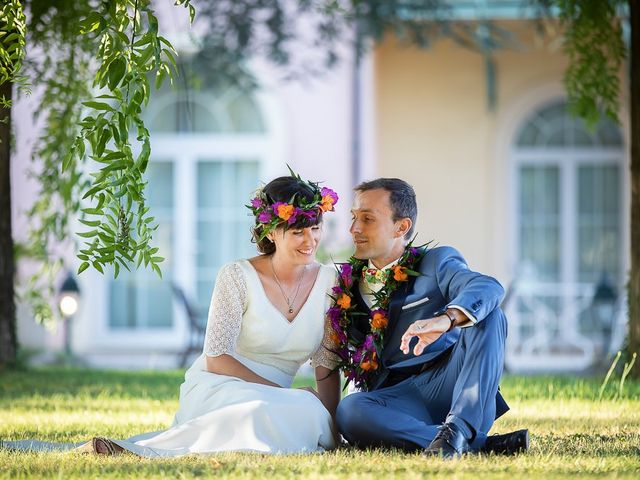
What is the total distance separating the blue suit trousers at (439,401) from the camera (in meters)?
5.20

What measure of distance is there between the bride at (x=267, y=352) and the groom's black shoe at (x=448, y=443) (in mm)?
572

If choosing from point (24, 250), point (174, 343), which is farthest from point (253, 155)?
point (24, 250)

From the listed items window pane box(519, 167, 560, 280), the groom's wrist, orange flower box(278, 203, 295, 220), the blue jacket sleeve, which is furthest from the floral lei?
window pane box(519, 167, 560, 280)

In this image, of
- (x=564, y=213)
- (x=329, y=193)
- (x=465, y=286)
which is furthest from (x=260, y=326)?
(x=564, y=213)

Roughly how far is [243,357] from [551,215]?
1132cm

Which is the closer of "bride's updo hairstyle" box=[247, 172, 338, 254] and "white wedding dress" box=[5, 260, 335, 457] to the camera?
"white wedding dress" box=[5, 260, 335, 457]

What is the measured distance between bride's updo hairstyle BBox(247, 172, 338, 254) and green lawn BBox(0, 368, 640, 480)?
1002 millimetres

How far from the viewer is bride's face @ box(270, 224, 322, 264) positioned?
568cm

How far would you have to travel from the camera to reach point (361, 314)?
578 cm

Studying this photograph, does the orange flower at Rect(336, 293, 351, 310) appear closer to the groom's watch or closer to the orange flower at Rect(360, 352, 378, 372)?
the orange flower at Rect(360, 352, 378, 372)

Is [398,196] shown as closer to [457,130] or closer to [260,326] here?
[260,326]

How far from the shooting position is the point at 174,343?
54.4 ft

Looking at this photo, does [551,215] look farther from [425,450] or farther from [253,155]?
[425,450]

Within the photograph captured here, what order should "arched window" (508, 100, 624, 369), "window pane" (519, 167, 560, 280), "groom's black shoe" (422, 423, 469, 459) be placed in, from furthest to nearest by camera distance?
"window pane" (519, 167, 560, 280)
"arched window" (508, 100, 624, 369)
"groom's black shoe" (422, 423, 469, 459)
